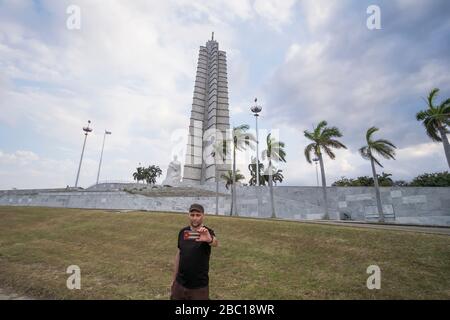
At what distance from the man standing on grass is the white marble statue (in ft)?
203

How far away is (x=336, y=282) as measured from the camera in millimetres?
7184

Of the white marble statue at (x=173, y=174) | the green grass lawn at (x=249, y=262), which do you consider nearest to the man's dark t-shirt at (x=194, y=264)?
the green grass lawn at (x=249, y=262)

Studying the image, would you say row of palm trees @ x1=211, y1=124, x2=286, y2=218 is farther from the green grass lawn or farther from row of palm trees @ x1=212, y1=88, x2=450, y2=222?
the green grass lawn

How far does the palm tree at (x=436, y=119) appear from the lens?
21391mm

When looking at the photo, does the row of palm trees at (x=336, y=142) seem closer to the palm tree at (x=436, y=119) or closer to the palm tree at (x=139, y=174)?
the palm tree at (x=436, y=119)

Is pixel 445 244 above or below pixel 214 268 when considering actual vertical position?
above

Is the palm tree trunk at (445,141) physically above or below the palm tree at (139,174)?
below

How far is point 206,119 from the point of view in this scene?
8919 cm

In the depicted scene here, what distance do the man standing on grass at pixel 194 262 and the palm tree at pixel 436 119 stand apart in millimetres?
25615
